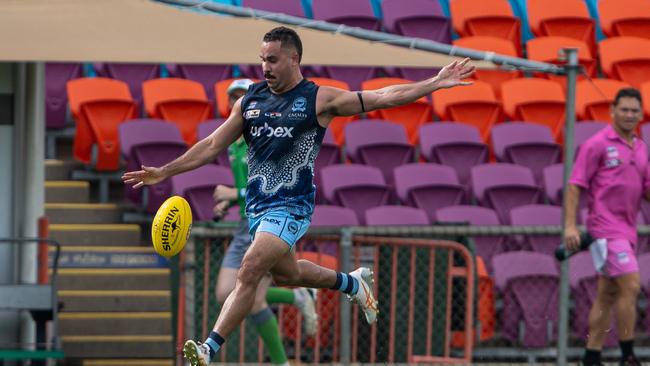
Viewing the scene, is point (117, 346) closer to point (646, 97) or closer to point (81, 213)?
point (81, 213)

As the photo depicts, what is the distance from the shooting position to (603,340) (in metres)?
10.6

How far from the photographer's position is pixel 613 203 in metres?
10.4

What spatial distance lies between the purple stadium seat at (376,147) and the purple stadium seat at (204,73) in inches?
93.2

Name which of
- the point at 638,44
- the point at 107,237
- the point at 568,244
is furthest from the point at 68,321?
the point at 638,44

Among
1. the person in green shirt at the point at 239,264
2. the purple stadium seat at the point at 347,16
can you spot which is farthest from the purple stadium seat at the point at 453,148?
the person in green shirt at the point at 239,264

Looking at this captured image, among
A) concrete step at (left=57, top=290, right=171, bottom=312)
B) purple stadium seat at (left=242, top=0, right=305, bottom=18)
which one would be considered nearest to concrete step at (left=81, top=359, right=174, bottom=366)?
concrete step at (left=57, top=290, right=171, bottom=312)

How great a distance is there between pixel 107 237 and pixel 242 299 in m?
5.58

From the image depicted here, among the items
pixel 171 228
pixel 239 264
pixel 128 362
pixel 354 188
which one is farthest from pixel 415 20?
pixel 171 228

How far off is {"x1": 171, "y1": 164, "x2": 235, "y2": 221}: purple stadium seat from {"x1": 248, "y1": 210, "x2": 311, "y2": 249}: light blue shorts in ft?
15.2

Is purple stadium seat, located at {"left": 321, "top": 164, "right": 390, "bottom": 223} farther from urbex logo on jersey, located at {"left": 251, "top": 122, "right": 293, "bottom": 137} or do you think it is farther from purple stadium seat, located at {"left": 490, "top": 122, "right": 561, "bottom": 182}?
urbex logo on jersey, located at {"left": 251, "top": 122, "right": 293, "bottom": 137}

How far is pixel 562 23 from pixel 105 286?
21.8 ft

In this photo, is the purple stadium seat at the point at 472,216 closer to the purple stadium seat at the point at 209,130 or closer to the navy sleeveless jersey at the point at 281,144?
A: the purple stadium seat at the point at 209,130

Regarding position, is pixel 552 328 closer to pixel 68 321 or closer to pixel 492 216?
pixel 492 216

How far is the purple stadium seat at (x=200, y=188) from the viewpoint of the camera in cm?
1272
